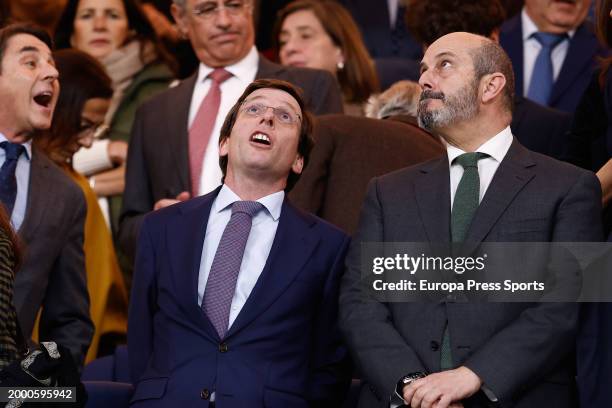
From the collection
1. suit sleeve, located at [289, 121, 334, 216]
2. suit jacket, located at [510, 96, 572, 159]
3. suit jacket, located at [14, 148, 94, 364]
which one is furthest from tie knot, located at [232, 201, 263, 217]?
suit jacket, located at [510, 96, 572, 159]

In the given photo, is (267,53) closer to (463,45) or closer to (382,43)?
(382,43)

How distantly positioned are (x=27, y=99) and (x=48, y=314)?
0.87m

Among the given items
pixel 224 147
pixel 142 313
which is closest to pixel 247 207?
pixel 224 147

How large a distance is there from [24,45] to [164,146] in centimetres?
78

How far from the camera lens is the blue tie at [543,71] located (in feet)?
22.0

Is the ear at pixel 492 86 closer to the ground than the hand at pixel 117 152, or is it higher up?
higher up

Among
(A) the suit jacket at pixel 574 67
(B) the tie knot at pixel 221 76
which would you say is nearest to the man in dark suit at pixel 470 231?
(B) the tie knot at pixel 221 76

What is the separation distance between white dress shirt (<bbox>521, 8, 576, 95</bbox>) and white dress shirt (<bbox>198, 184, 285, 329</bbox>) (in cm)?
246

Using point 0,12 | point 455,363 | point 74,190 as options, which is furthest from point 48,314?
point 0,12

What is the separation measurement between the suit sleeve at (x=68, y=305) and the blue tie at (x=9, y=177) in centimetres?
22

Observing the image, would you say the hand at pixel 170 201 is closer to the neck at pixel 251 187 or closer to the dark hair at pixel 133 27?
the neck at pixel 251 187

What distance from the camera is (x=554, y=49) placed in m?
6.82

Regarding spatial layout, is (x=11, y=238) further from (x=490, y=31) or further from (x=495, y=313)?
(x=490, y=31)

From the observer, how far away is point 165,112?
596 cm
